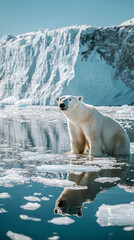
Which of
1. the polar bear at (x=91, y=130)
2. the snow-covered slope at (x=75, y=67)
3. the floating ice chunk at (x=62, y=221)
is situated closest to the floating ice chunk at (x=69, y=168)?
the polar bear at (x=91, y=130)

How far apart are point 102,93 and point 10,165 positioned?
168 ft

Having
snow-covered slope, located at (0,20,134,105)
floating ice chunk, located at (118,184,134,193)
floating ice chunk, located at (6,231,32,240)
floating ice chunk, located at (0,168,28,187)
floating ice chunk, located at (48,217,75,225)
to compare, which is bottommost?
floating ice chunk, located at (6,231,32,240)

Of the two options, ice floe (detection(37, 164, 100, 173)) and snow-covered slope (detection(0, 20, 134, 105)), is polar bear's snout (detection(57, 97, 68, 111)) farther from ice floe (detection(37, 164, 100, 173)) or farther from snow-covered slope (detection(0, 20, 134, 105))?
snow-covered slope (detection(0, 20, 134, 105))

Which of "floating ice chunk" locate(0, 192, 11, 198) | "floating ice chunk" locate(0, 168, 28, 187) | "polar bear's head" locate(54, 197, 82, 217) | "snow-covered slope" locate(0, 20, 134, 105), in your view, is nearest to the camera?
"polar bear's head" locate(54, 197, 82, 217)

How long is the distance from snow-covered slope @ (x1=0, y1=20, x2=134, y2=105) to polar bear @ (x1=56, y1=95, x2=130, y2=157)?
159 feet

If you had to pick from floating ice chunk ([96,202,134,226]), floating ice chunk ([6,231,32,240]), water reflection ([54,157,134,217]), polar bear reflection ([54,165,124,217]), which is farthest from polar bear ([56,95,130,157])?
floating ice chunk ([6,231,32,240])

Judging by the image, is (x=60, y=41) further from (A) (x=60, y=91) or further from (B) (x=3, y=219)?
(B) (x=3, y=219)

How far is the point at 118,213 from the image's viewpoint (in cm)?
241

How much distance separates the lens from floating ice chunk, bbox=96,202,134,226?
2238 mm

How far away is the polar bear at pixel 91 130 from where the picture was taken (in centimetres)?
541

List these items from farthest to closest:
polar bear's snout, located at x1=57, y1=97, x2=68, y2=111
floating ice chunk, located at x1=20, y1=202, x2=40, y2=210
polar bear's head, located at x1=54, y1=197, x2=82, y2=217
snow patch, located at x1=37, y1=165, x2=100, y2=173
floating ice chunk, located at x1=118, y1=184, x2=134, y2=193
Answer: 1. polar bear's snout, located at x1=57, y1=97, x2=68, y2=111
2. snow patch, located at x1=37, y1=165, x2=100, y2=173
3. floating ice chunk, located at x1=118, y1=184, x2=134, y2=193
4. floating ice chunk, located at x1=20, y1=202, x2=40, y2=210
5. polar bear's head, located at x1=54, y1=197, x2=82, y2=217

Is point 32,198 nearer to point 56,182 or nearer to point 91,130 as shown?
point 56,182

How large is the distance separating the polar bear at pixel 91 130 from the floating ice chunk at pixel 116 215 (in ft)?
9.26

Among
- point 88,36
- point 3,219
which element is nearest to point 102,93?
point 88,36
